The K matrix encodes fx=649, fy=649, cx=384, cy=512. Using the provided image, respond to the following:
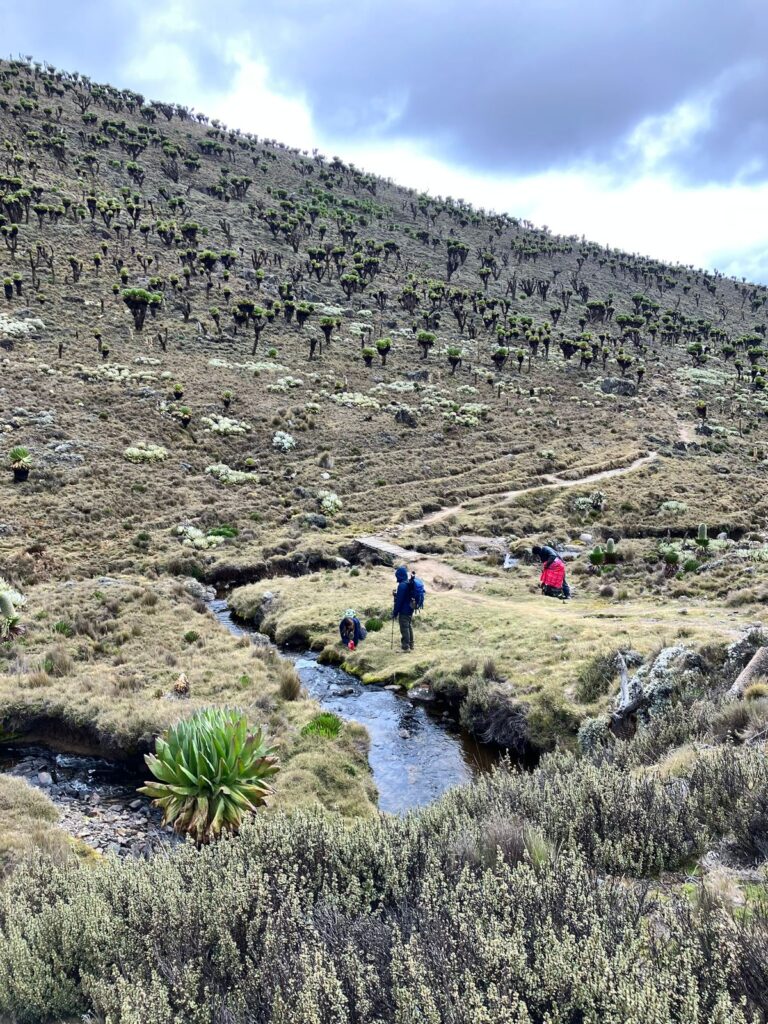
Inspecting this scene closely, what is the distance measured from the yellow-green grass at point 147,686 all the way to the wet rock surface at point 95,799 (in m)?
0.48

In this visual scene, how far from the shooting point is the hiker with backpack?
60.4ft

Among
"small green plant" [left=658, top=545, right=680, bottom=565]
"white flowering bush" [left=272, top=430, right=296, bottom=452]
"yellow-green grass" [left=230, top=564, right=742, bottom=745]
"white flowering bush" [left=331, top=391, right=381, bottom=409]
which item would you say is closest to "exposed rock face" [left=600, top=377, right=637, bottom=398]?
"white flowering bush" [left=331, top=391, right=381, bottom=409]

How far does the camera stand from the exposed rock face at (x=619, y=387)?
68500 millimetres

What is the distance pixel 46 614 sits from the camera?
20.8 m

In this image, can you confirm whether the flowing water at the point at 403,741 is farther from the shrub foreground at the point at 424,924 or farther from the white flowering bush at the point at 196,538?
the white flowering bush at the point at 196,538

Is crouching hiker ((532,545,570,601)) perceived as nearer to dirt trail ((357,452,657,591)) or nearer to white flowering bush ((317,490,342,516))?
dirt trail ((357,452,657,591))

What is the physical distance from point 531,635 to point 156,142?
4825 inches

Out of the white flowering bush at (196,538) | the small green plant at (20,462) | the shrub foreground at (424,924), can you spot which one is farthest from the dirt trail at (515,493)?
the shrub foreground at (424,924)

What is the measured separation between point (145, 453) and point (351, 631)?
2776 centimetres

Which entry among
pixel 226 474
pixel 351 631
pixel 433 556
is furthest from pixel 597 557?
pixel 226 474

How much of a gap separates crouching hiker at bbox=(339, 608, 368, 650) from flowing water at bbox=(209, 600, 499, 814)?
1084 millimetres

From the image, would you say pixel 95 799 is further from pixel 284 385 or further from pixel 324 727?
pixel 284 385

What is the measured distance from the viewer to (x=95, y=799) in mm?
10992

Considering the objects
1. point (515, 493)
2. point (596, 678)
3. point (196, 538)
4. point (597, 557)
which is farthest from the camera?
point (515, 493)
